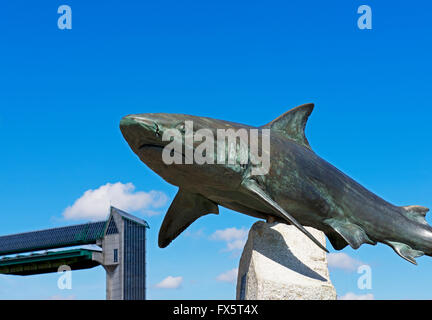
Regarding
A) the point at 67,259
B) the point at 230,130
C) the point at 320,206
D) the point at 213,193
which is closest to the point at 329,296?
the point at 320,206

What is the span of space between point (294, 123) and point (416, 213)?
10.5ft

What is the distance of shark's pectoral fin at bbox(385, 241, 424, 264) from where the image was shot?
10.7 m

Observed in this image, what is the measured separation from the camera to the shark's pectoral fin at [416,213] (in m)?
11.2

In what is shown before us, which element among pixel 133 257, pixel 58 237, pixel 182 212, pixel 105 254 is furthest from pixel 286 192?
pixel 58 237

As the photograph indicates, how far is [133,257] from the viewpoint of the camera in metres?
32.9

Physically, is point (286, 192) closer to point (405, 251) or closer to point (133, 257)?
point (405, 251)

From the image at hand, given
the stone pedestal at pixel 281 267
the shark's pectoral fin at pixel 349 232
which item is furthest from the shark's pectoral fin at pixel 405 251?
the stone pedestal at pixel 281 267

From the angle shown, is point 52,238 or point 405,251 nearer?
point 405,251

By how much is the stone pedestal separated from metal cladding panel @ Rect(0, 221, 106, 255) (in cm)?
2504

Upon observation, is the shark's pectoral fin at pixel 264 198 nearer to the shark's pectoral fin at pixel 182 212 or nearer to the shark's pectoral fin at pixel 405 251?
the shark's pectoral fin at pixel 182 212

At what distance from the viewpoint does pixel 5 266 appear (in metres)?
38.6
